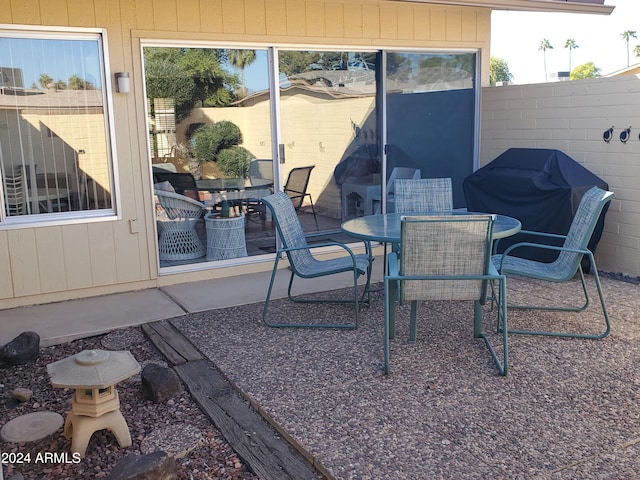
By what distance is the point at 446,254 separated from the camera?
329 centimetres

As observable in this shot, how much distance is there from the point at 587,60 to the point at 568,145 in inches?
2230

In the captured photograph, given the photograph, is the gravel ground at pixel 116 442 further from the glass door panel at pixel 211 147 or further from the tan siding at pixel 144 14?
the tan siding at pixel 144 14

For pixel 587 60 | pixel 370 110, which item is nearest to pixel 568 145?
pixel 370 110

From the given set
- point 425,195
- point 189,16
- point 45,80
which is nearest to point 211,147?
point 189,16

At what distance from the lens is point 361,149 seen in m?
5.99

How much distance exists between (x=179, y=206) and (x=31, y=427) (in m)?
2.76

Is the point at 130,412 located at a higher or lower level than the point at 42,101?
lower

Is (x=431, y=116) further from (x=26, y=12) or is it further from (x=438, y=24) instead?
(x=26, y=12)

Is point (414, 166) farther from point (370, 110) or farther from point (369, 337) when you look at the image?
point (369, 337)

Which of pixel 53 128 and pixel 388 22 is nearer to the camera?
pixel 53 128

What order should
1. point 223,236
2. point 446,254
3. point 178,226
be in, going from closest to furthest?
point 446,254, point 178,226, point 223,236

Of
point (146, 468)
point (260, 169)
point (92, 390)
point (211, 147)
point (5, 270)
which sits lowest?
point (146, 468)

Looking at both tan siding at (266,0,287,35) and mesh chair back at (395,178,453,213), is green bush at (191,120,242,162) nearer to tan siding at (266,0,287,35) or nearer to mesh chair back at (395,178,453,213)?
tan siding at (266,0,287,35)

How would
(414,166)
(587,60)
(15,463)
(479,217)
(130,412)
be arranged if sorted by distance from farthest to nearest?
(587,60), (414,166), (479,217), (130,412), (15,463)
